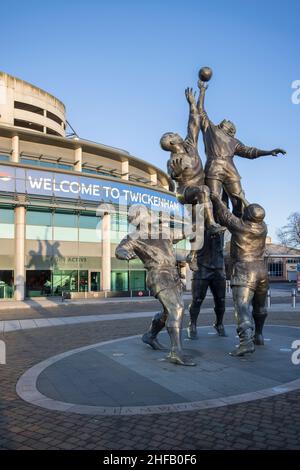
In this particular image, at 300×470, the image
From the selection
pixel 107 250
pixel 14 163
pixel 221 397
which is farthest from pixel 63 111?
pixel 221 397

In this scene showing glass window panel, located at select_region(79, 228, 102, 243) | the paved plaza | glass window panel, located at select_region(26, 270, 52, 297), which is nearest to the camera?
the paved plaza

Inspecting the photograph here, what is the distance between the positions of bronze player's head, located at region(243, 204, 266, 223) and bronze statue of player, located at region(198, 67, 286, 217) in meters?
1.42

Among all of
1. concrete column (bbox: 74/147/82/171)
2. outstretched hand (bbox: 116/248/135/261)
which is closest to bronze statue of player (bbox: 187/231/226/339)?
outstretched hand (bbox: 116/248/135/261)

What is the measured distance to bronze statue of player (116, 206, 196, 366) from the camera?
6328 millimetres

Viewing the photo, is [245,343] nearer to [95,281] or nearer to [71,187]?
[71,187]

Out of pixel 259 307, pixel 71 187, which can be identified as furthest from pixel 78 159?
pixel 259 307

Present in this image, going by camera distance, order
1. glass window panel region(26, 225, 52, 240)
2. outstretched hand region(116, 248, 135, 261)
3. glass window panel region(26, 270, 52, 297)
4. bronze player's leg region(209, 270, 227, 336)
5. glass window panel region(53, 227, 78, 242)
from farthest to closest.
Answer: glass window panel region(53, 227, 78, 242) → glass window panel region(26, 270, 52, 297) → glass window panel region(26, 225, 52, 240) → bronze player's leg region(209, 270, 227, 336) → outstretched hand region(116, 248, 135, 261)

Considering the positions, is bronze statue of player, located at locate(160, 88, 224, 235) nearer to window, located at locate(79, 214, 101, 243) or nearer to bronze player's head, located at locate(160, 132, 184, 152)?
bronze player's head, located at locate(160, 132, 184, 152)

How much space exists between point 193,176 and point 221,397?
470 cm

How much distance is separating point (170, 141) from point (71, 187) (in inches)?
762

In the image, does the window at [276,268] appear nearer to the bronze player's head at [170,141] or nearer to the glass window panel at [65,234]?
the glass window panel at [65,234]

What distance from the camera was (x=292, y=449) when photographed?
347 cm

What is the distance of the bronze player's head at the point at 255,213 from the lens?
23.2ft

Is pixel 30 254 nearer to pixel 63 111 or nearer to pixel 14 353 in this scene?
pixel 63 111
